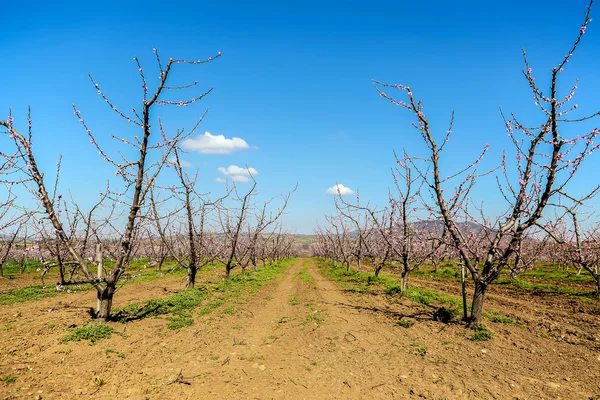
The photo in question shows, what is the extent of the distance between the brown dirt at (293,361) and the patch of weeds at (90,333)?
9.7 inches

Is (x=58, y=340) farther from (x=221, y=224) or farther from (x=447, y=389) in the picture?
(x=221, y=224)

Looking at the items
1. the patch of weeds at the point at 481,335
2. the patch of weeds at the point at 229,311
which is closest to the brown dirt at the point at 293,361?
the patch of weeds at the point at 481,335

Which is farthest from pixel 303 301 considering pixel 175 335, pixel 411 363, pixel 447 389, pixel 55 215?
pixel 55 215

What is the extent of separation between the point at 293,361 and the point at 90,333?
4918 millimetres

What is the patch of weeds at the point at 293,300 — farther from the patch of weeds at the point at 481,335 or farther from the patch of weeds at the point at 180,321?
the patch of weeds at the point at 481,335

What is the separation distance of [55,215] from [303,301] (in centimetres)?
958

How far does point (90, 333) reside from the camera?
739 centimetres

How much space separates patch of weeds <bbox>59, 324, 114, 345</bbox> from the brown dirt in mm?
246

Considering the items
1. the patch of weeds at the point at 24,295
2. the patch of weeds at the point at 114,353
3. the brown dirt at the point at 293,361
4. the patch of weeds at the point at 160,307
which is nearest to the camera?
the brown dirt at the point at 293,361

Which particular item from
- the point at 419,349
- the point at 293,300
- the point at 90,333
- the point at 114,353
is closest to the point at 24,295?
the point at 90,333

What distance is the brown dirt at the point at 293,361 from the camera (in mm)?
5316

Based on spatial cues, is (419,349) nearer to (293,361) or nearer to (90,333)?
(293,361)

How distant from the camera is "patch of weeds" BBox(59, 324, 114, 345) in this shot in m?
7.09

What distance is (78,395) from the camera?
16.2 ft
